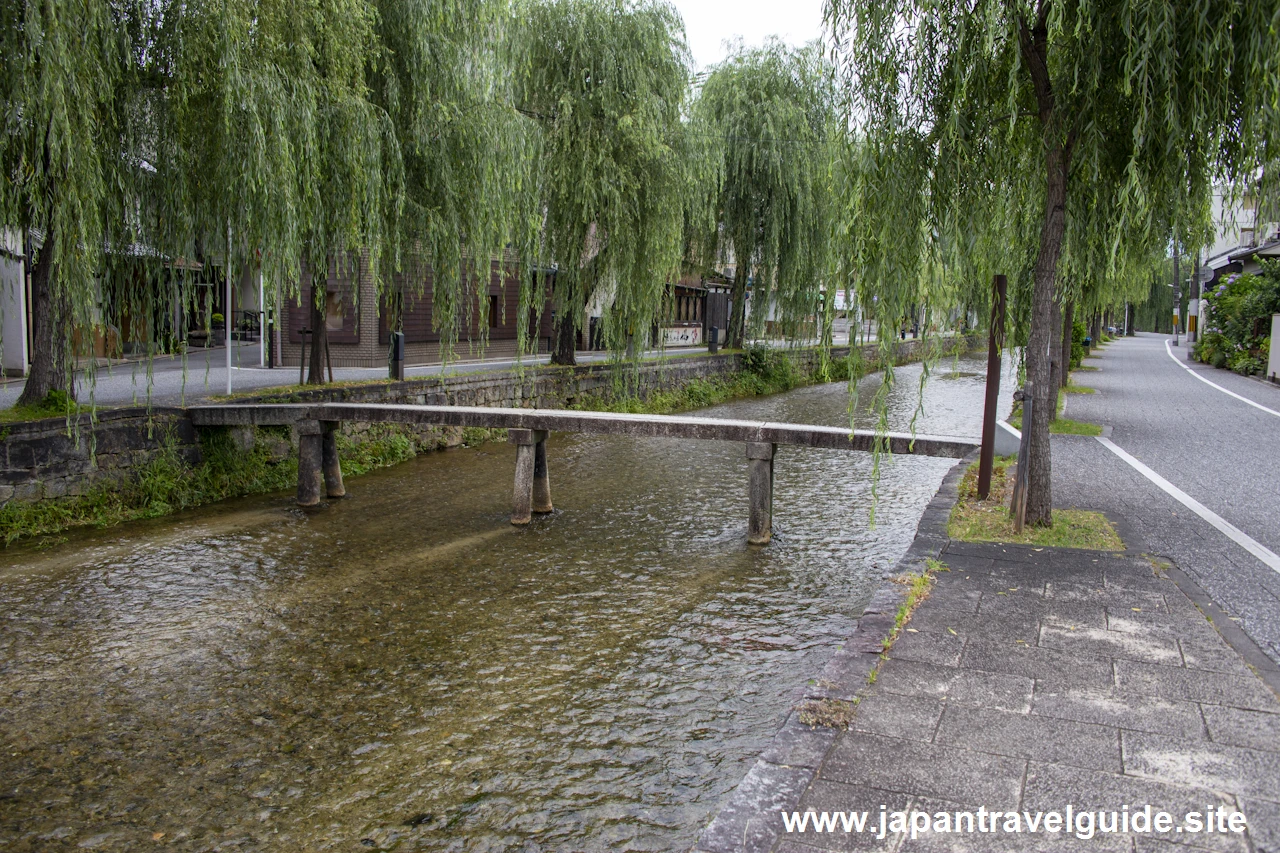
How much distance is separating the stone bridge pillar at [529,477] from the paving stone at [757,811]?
19.9ft

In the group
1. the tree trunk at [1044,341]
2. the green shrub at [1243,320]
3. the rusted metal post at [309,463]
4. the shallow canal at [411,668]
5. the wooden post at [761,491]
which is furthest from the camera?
the green shrub at [1243,320]

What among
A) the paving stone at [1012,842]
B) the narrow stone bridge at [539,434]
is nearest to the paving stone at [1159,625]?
the paving stone at [1012,842]

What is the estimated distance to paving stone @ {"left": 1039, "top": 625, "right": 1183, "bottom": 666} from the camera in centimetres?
425

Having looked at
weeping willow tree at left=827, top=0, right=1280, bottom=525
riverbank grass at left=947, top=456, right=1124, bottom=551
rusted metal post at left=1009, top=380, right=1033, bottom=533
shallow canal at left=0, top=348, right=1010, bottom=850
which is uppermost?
weeping willow tree at left=827, top=0, right=1280, bottom=525

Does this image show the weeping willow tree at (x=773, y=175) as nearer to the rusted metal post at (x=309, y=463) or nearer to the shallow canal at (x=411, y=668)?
the shallow canal at (x=411, y=668)

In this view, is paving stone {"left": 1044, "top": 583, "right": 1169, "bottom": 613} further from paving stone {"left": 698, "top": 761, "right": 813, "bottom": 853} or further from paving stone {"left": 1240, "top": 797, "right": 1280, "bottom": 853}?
paving stone {"left": 698, "top": 761, "right": 813, "bottom": 853}

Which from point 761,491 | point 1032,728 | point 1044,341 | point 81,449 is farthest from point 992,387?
point 81,449

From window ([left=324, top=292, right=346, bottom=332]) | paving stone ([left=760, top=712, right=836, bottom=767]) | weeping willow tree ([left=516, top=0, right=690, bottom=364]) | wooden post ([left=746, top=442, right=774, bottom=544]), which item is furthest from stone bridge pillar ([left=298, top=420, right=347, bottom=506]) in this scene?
window ([left=324, top=292, right=346, bottom=332])

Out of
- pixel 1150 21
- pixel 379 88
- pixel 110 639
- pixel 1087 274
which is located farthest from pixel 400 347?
pixel 1150 21

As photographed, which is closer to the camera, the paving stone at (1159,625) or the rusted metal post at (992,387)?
the paving stone at (1159,625)

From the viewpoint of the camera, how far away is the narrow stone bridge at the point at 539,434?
8289 mm

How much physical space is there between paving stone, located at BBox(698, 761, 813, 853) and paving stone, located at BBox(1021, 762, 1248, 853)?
28.4 inches

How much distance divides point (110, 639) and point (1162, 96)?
23.6 feet

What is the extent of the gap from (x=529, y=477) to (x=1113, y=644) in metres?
5.86
